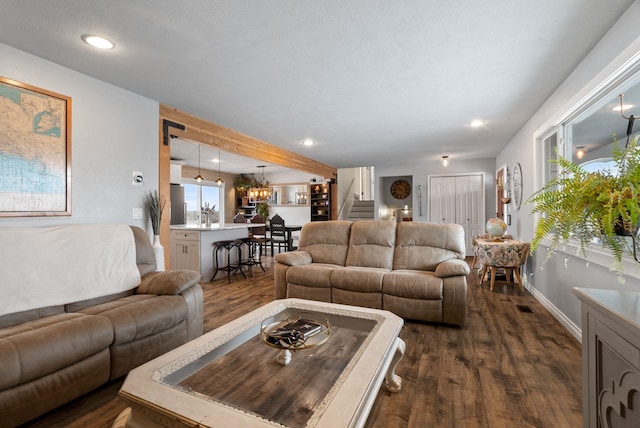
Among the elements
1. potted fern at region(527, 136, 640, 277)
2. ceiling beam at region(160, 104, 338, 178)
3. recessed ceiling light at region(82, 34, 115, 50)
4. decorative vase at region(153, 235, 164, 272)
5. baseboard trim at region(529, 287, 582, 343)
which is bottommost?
baseboard trim at region(529, 287, 582, 343)

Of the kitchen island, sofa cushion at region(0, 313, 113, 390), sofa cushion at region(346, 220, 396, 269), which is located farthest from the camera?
the kitchen island

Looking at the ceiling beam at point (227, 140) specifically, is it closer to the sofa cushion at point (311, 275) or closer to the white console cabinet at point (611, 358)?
the sofa cushion at point (311, 275)

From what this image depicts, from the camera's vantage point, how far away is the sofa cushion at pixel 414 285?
298 cm

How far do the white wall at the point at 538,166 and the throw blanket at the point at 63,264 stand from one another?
311 cm

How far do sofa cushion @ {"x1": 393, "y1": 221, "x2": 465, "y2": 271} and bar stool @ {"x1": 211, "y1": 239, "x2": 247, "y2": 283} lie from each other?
293 centimetres

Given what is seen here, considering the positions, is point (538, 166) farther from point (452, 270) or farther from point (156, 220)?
point (156, 220)

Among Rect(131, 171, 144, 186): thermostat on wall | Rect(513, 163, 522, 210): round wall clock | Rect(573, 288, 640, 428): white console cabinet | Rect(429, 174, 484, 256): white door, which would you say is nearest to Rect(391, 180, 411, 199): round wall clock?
Rect(429, 174, 484, 256): white door

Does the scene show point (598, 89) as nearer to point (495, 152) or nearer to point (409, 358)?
point (409, 358)

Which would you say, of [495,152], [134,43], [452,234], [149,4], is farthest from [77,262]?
[495,152]

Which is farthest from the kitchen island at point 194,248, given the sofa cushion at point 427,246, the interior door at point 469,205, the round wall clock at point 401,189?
the round wall clock at point 401,189

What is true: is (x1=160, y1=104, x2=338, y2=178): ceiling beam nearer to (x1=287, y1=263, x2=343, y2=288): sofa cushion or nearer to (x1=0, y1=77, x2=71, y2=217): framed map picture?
(x1=0, y1=77, x2=71, y2=217): framed map picture

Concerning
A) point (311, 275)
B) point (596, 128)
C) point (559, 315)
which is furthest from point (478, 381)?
point (596, 128)

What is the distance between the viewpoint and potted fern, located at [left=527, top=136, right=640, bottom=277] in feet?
2.99

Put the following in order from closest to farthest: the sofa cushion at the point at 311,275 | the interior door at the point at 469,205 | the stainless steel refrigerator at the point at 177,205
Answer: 1. the sofa cushion at the point at 311,275
2. the stainless steel refrigerator at the point at 177,205
3. the interior door at the point at 469,205
